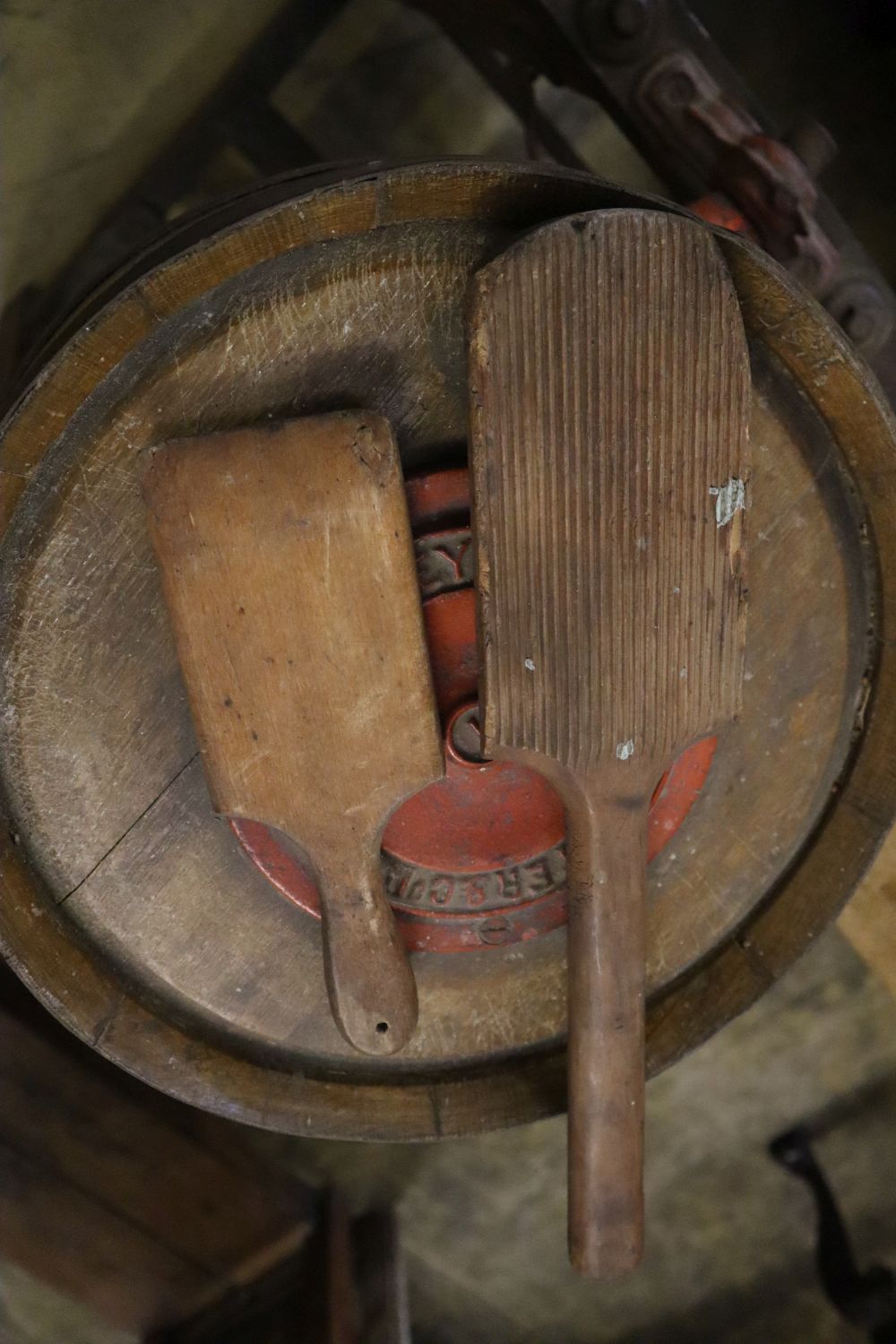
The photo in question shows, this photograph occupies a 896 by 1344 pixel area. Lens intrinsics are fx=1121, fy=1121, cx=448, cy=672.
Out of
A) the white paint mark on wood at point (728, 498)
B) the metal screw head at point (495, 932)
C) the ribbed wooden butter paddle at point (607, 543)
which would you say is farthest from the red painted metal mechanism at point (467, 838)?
the white paint mark on wood at point (728, 498)

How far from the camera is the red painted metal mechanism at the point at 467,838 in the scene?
1.16 m

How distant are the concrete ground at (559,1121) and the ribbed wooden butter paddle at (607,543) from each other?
3.64 feet

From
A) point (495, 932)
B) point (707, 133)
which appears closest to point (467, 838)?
point (495, 932)

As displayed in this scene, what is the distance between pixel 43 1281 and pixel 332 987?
1.10m

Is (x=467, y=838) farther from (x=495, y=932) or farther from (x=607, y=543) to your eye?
(x=607, y=543)

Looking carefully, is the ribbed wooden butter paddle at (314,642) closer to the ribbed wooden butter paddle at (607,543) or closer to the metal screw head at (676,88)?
the ribbed wooden butter paddle at (607,543)

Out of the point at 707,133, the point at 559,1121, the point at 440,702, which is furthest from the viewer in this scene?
the point at 559,1121

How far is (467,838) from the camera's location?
4.08 feet

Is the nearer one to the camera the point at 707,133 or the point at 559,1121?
the point at 707,133

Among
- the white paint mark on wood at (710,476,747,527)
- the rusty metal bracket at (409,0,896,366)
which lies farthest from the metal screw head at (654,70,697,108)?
the white paint mark on wood at (710,476,747,527)

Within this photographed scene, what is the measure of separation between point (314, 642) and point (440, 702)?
19 centimetres

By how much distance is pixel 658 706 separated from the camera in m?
1.08

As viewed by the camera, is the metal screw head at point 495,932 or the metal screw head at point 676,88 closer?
the metal screw head at point 495,932

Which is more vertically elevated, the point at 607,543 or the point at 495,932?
the point at 607,543
